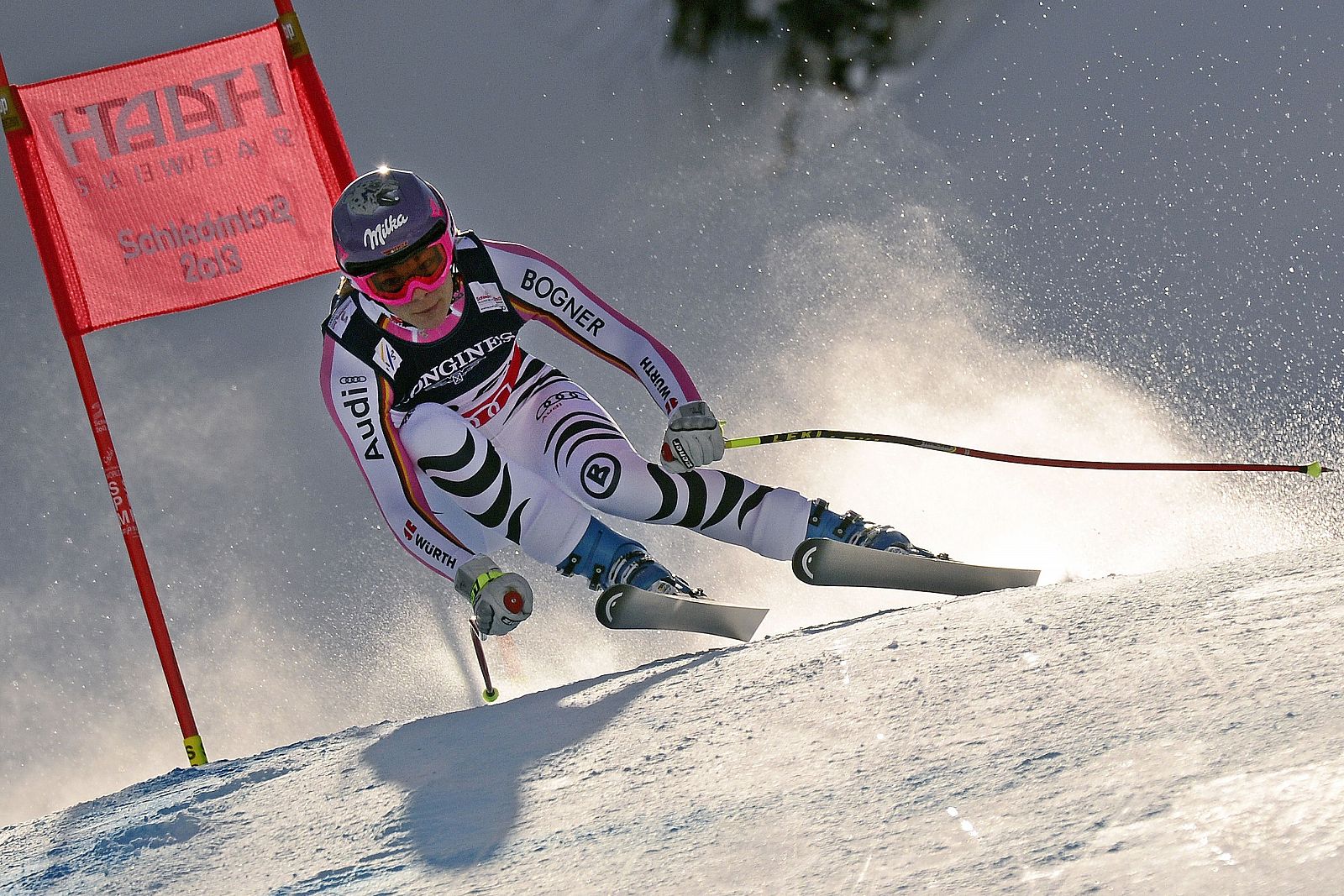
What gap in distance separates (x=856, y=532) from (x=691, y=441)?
580 millimetres

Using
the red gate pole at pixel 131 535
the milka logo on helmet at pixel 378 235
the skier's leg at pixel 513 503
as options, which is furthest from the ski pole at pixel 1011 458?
the red gate pole at pixel 131 535

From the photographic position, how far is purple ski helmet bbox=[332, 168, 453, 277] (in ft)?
12.0

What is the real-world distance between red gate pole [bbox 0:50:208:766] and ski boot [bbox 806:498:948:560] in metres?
1.99

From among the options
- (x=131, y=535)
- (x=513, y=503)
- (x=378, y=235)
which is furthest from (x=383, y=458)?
(x=131, y=535)

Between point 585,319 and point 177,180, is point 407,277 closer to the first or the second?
point 585,319

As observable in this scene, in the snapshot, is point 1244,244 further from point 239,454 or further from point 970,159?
point 239,454

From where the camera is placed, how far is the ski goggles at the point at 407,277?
12.1ft

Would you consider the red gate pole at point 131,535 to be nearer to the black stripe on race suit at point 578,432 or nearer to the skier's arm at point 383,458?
the skier's arm at point 383,458

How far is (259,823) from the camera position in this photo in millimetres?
2604

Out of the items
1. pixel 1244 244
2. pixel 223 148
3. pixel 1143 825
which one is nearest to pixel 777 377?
pixel 1244 244

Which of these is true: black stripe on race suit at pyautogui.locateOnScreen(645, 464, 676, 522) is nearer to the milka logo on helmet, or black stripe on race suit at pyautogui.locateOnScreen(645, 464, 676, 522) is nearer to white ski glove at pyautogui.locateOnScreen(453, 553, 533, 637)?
white ski glove at pyautogui.locateOnScreen(453, 553, 533, 637)

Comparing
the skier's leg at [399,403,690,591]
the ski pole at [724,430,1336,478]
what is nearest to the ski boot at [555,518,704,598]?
the skier's leg at [399,403,690,591]

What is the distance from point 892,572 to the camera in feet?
12.4

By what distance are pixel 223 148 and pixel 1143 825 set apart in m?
3.94
